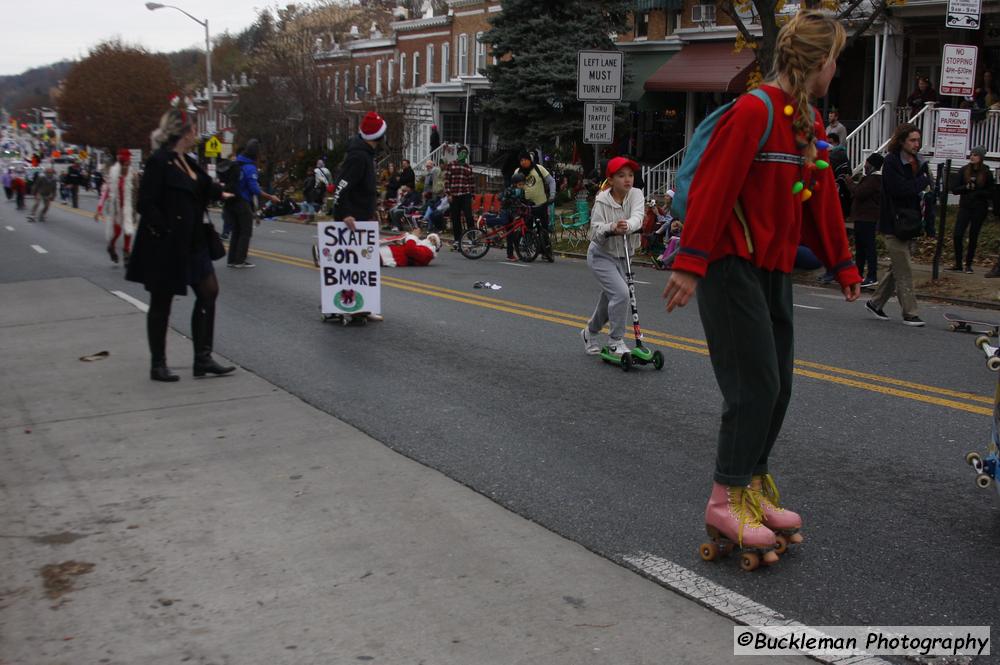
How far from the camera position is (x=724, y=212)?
4297mm

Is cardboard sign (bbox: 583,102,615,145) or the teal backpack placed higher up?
cardboard sign (bbox: 583,102,615,145)

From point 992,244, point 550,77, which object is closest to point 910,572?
point 992,244

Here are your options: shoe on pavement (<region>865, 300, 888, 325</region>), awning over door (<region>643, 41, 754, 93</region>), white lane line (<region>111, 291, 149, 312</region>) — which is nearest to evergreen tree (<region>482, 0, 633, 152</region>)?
awning over door (<region>643, 41, 754, 93</region>)

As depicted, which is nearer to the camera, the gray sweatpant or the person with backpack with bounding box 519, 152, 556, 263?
the gray sweatpant

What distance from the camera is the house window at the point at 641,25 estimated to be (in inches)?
1438

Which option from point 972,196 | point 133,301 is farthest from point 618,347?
point 972,196

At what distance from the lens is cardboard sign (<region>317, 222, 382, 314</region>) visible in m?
11.5

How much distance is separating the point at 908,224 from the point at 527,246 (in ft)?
32.3

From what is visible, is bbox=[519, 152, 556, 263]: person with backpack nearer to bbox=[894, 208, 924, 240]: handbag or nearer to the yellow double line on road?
the yellow double line on road

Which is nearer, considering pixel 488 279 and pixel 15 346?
pixel 15 346

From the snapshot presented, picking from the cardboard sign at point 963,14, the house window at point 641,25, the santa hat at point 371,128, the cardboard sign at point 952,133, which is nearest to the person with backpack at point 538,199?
the cardboard sign at point 952,133

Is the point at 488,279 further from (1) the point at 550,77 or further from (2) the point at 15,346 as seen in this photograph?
(1) the point at 550,77

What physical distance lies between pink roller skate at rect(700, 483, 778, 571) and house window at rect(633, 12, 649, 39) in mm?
33801

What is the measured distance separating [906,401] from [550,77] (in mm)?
28011
